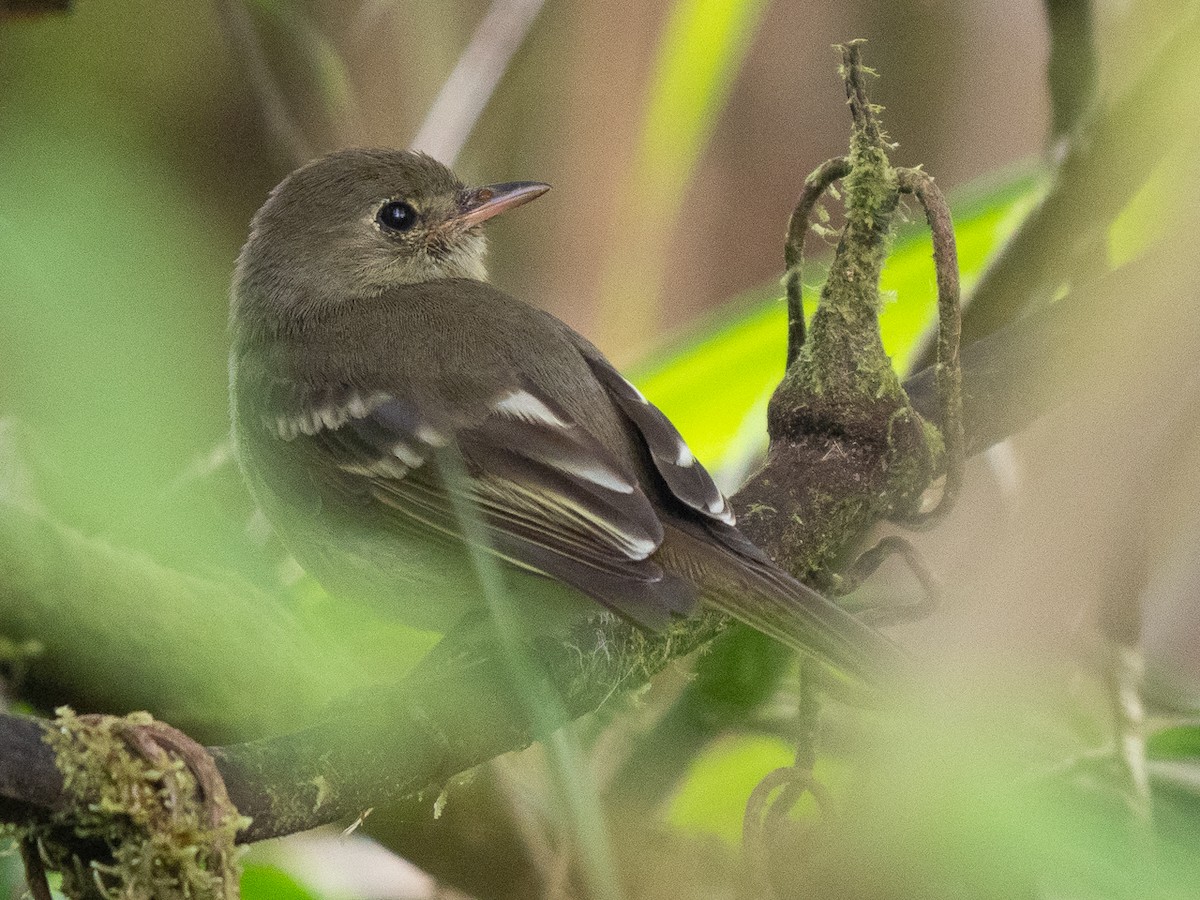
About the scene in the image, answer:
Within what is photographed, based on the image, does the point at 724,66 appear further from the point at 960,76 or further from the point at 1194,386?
the point at 960,76

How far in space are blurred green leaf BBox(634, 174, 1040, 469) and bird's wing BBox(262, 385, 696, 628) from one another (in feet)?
2.06

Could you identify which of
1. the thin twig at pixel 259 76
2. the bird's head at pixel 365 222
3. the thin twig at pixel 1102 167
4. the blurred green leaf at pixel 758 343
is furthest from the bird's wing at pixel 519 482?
the thin twig at pixel 259 76

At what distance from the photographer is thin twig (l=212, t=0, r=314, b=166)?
288 cm

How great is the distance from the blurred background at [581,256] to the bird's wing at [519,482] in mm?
268

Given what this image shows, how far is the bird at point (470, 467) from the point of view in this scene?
5.56ft

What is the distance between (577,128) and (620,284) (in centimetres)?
110

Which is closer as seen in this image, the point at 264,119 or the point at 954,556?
the point at 954,556

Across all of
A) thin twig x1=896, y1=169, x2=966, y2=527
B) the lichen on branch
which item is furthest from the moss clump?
thin twig x1=896, y1=169, x2=966, y2=527

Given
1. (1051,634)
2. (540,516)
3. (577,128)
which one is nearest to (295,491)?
(540,516)

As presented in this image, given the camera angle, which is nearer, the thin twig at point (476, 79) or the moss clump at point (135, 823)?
the moss clump at point (135, 823)

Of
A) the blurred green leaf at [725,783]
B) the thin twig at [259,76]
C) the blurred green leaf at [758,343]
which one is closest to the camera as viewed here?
the blurred green leaf at [725,783]

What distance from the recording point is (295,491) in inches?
84.8

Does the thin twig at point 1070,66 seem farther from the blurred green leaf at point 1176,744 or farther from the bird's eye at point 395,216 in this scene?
the bird's eye at point 395,216

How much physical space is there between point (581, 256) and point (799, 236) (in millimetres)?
2533
